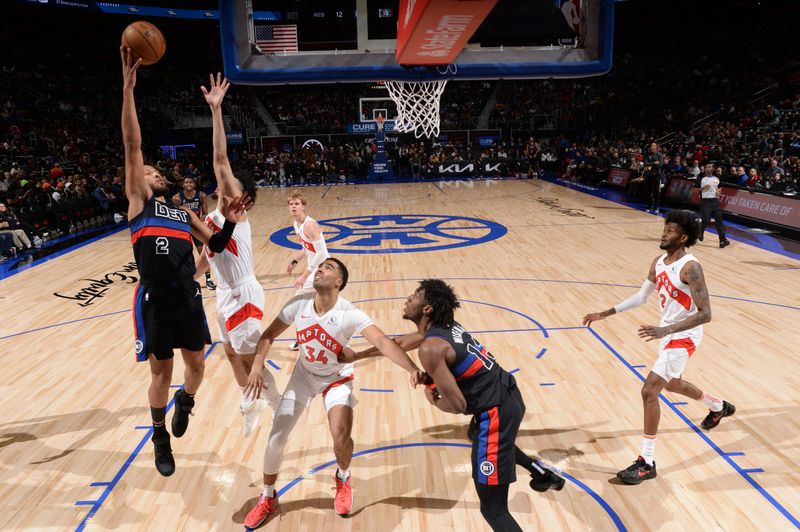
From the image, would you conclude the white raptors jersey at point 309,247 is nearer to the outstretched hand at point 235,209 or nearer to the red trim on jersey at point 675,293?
the outstretched hand at point 235,209

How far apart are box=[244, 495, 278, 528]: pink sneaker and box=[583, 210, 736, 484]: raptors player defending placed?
8.07ft

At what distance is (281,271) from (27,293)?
165 inches

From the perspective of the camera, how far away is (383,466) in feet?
14.8

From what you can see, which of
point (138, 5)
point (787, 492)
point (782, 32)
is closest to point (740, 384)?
point (787, 492)

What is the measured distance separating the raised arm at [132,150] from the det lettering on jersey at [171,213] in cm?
10

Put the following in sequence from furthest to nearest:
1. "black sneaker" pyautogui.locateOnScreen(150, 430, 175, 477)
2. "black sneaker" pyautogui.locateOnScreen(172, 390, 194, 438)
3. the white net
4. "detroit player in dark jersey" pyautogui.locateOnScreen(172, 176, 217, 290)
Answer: the white net < "detroit player in dark jersey" pyautogui.locateOnScreen(172, 176, 217, 290) < "black sneaker" pyautogui.locateOnScreen(172, 390, 194, 438) < "black sneaker" pyautogui.locateOnScreen(150, 430, 175, 477)

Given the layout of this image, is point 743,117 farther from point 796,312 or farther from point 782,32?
point 796,312

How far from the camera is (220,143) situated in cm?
430

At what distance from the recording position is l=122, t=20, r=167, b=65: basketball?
4637 millimetres

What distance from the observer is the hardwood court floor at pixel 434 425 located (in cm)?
397

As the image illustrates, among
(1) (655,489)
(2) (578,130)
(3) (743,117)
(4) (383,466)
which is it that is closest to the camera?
(1) (655,489)

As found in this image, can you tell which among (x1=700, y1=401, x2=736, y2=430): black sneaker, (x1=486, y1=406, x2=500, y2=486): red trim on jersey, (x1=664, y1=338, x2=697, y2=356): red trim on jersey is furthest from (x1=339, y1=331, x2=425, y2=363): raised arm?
(x1=700, y1=401, x2=736, y2=430): black sneaker

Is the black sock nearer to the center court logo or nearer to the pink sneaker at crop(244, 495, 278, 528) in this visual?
the pink sneaker at crop(244, 495, 278, 528)

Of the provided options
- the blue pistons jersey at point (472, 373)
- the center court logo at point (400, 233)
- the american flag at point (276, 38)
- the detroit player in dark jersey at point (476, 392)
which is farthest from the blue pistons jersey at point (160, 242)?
the center court logo at point (400, 233)
